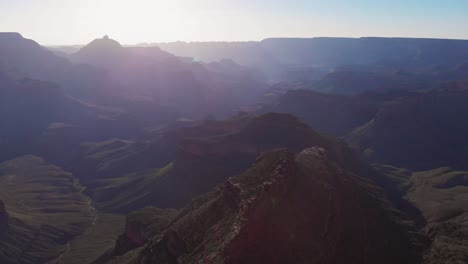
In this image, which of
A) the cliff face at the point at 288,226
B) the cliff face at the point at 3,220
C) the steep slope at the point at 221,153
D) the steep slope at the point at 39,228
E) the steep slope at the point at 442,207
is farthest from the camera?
the steep slope at the point at 221,153

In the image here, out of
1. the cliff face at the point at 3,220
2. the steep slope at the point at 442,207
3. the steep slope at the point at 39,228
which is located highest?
the steep slope at the point at 442,207

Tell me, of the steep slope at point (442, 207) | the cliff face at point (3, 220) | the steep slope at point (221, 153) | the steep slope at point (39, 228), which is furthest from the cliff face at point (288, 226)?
the cliff face at point (3, 220)

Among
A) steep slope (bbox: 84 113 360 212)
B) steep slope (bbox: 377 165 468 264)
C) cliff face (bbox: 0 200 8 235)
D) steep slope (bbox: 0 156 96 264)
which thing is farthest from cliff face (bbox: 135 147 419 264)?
cliff face (bbox: 0 200 8 235)

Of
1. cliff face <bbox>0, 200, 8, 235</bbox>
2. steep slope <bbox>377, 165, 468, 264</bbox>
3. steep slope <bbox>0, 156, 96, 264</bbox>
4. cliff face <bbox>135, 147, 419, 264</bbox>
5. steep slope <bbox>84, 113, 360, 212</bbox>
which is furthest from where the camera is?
steep slope <bbox>84, 113, 360, 212</bbox>

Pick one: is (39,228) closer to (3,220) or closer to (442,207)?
(3,220)

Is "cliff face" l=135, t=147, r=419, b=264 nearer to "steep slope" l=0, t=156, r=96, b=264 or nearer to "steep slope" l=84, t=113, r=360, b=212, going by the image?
"steep slope" l=84, t=113, r=360, b=212

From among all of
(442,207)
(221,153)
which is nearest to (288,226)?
(442,207)

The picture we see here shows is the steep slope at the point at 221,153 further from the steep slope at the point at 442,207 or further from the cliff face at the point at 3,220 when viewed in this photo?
the cliff face at the point at 3,220

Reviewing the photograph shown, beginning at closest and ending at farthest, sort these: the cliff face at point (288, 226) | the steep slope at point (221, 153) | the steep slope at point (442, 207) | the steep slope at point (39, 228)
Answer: the cliff face at point (288, 226), the steep slope at point (442, 207), the steep slope at point (39, 228), the steep slope at point (221, 153)

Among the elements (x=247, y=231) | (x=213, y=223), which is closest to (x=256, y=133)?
(x=213, y=223)
